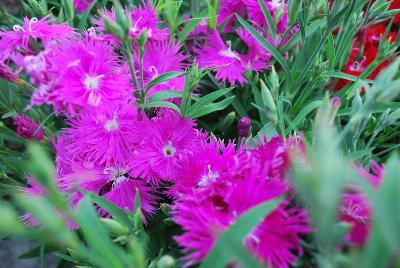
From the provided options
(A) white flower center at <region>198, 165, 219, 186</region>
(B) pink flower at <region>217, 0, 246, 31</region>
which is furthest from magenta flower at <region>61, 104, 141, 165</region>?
(B) pink flower at <region>217, 0, 246, 31</region>

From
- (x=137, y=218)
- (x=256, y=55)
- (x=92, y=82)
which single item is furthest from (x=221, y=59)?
(x=137, y=218)

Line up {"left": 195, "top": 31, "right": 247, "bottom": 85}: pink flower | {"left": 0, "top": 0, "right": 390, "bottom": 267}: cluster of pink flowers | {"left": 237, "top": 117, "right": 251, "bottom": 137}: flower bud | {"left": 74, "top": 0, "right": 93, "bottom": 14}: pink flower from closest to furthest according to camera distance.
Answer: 1. {"left": 0, "top": 0, "right": 390, "bottom": 267}: cluster of pink flowers
2. {"left": 237, "top": 117, "right": 251, "bottom": 137}: flower bud
3. {"left": 195, "top": 31, "right": 247, "bottom": 85}: pink flower
4. {"left": 74, "top": 0, "right": 93, "bottom": 14}: pink flower

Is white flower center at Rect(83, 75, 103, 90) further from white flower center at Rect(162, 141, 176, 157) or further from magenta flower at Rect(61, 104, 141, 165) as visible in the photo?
white flower center at Rect(162, 141, 176, 157)

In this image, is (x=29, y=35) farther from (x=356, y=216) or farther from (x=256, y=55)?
(x=356, y=216)

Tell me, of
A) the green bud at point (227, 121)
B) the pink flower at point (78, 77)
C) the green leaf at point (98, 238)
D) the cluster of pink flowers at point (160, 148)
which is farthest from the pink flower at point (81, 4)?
the green leaf at point (98, 238)

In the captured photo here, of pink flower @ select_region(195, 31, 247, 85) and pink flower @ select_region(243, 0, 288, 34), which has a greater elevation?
pink flower @ select_region(243, 0, 288, 34)

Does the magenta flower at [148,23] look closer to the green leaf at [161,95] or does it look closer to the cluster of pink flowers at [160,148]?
the cluster of pink flowers at [160,148]

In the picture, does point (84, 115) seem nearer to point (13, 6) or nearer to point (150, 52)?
point (150, 52)
